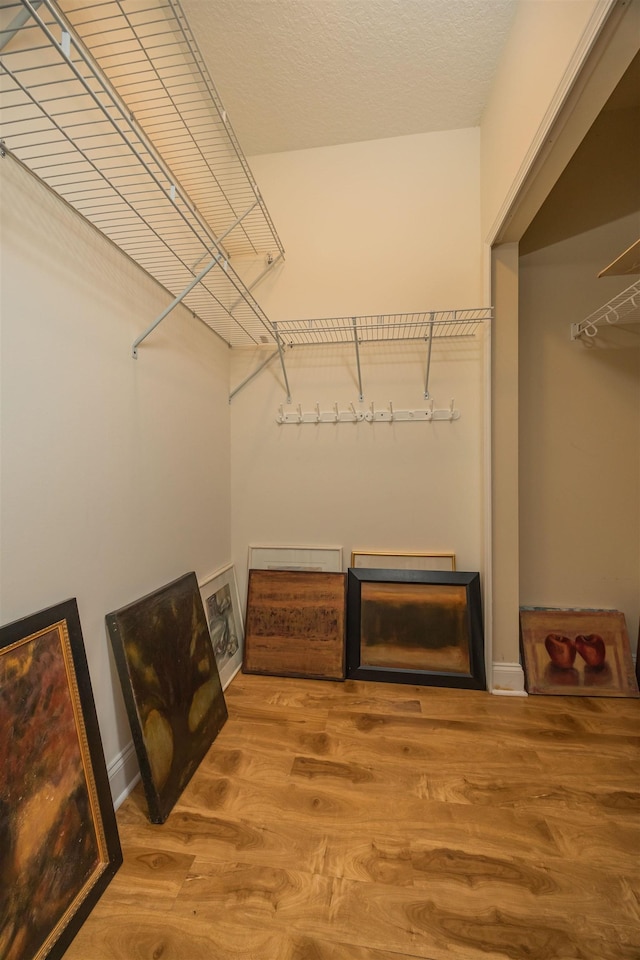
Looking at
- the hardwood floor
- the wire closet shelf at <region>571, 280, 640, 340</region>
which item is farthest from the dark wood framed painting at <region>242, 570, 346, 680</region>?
the wire closet shelf at <region>571, 280, 640, 340</region>

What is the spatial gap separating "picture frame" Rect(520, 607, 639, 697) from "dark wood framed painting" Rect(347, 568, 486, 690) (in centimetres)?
28

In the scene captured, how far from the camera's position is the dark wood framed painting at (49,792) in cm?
77

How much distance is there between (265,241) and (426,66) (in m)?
1.02

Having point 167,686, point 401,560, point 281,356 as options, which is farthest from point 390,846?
point 281,356

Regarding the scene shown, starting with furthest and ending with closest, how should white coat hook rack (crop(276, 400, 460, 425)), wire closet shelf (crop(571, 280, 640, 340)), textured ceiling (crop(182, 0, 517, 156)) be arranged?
white coat hook rack (crop(276, 400, 460, 425))
wire closet shelf (crop(571, 280, 640, 340))
textured ceiling (crop(182, 0, 517, 156))

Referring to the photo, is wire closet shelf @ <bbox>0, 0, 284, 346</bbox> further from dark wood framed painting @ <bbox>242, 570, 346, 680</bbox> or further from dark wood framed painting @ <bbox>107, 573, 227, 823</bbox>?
dark wood framed painting @ <bbox>242, 570, 346, 680</bbox>

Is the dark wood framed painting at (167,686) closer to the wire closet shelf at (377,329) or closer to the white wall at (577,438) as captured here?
the wire closet shelf at (377,329)

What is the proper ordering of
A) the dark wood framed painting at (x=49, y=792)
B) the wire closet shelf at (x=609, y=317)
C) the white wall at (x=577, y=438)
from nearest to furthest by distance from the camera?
the dark wood framed painting at (x=49, y=792)
the wire closet shelf at (x=609, y=317)
the white wall at (x=577, y=438)

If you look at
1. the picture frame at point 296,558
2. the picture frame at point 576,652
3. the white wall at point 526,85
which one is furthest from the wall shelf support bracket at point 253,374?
the picture frame at point 576,652

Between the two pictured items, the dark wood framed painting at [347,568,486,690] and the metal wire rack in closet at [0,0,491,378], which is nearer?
the metal wire rack in closet at [0,0,491,378]

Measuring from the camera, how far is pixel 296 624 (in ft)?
6.55

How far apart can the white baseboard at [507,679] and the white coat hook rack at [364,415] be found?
4.24 ft

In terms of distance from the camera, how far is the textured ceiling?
1.41 metres

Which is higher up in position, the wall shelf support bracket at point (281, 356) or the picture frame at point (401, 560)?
the wall shelf support bracket at point (281, 356)
